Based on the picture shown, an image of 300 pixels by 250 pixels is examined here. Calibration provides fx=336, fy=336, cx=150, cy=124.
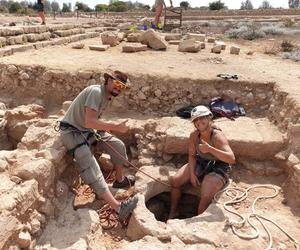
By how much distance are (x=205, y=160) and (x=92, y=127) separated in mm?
1795

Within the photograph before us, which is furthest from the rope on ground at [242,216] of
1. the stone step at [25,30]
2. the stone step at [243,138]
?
the stone step at [25,30]

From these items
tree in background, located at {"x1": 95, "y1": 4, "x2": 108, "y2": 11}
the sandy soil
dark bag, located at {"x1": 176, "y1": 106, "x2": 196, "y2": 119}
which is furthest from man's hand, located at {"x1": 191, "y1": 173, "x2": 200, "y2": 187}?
tree in background, located at {"x1": 95, "y1": 4, "x2": 108, "y2": 11}

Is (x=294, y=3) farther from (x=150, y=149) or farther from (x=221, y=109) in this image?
(x=150, y=149)

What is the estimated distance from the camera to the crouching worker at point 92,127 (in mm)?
4449

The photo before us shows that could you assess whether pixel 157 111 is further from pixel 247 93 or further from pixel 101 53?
pixel 101 53

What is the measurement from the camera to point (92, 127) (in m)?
4.43

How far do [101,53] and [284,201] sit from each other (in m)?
6.65

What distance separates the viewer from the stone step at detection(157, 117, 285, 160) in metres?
5.59

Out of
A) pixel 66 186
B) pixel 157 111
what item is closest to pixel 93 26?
pixel 157 111

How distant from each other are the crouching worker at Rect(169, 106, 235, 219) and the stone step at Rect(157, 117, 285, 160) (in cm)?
65

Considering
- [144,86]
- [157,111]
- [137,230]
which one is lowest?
[137,230]

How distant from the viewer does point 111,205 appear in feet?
15.2

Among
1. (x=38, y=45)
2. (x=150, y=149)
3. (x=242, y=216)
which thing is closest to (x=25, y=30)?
(x=38, y=45)

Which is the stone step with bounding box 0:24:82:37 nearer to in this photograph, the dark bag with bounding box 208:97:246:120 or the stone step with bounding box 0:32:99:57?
the stone step with bounding box 0:32:99:57
